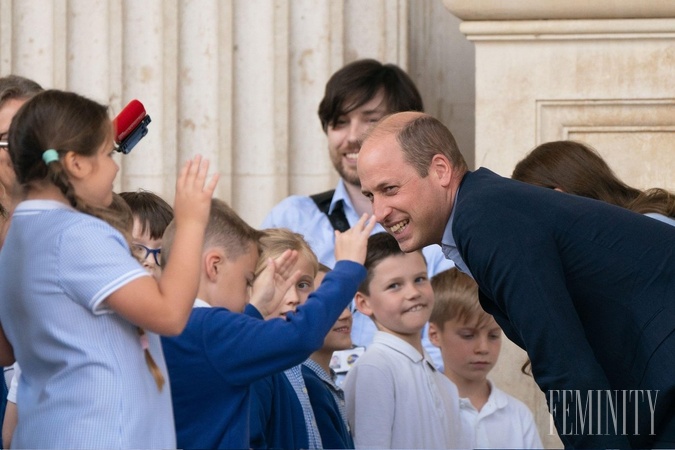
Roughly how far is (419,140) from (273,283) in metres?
0.69

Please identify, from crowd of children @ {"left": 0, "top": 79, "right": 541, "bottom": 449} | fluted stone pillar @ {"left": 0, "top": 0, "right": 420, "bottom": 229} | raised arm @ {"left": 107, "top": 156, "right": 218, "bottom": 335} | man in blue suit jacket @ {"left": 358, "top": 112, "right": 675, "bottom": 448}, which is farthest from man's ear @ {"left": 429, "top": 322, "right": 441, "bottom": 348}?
raised arm @ {"left": 107, "top": 156, "right": 218, "bottom": 335}

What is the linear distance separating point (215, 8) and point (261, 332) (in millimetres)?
2774

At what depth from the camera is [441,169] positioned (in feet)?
12.1

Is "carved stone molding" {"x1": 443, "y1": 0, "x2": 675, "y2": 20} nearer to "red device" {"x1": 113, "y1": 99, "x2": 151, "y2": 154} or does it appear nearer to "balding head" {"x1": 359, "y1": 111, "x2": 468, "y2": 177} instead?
"balding head" {"x1": 359, "y1": 111, "x2": 468, "y2": 177}

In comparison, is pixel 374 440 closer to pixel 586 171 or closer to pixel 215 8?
pixel 586 171

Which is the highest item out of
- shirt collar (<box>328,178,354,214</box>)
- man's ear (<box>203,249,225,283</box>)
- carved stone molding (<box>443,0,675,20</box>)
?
carved stone molding (<box>443,0,675,20</box>)

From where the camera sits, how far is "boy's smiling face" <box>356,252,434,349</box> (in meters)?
4.82

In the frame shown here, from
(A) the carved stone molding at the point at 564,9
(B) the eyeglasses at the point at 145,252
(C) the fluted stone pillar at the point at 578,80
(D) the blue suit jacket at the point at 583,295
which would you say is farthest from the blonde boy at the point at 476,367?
(D) the blue suit jacket at the point at 583,295

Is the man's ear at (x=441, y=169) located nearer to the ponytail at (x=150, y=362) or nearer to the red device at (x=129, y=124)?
the red device at (x=129, y=124)

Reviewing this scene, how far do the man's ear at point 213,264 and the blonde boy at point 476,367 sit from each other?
1442 mm

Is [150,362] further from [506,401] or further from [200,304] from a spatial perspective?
[506,401]

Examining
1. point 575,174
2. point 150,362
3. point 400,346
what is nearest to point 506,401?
point 400,346

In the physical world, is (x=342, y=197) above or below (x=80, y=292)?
above

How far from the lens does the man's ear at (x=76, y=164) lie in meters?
3.18
